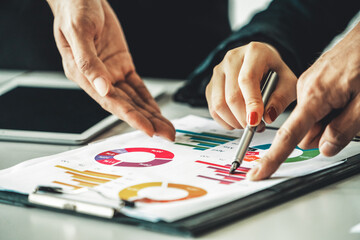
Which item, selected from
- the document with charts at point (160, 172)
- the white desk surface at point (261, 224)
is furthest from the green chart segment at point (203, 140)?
the white desk surface at point (261, 224)

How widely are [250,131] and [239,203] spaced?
0.18 meters

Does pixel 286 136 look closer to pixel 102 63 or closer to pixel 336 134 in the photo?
pixel 336 134

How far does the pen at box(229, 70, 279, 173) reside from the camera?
0.64 meters

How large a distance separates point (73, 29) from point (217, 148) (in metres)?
0.36

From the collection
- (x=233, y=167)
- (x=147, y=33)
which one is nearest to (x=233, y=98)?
(x=233, y=167)

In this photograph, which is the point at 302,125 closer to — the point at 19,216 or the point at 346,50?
the point at 346,50

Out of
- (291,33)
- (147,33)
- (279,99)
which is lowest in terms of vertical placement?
(279,99)

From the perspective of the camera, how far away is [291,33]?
1.11 metres

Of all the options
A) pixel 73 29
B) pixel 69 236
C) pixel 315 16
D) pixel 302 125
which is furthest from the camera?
pixel 315 16

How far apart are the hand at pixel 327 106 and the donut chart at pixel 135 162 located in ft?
0.48

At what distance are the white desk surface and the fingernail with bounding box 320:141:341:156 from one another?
0.06 metres

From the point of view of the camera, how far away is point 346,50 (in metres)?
0.64

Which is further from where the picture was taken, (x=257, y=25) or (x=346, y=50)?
(x=257, y=25)

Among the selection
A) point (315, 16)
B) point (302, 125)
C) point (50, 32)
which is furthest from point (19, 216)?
point (50, 32)
